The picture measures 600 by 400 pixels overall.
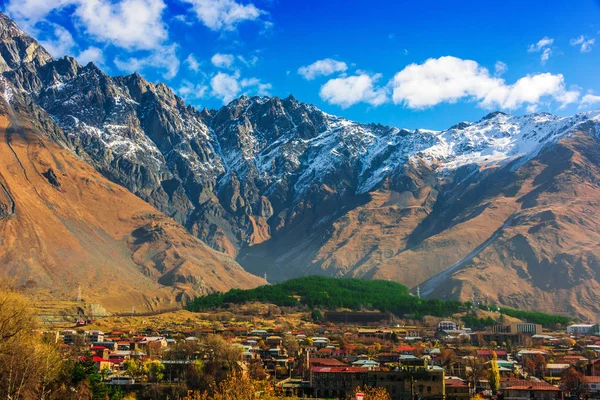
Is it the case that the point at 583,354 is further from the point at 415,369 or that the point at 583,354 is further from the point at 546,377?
the point at 415,369

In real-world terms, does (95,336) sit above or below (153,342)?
above

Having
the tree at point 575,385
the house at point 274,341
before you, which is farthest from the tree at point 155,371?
the house at point 274,341

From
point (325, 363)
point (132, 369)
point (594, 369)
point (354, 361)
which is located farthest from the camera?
point (354, 361)

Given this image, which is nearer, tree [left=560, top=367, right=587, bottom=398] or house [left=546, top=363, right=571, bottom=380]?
tree [left=560, top=367, right=587, bottom=398]

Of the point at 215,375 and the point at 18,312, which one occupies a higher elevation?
the point at 18,312

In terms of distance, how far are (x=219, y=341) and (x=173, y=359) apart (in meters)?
6.71

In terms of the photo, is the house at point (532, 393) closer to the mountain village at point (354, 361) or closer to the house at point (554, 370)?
the mountain village at point (354, 361)

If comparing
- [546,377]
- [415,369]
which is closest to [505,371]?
[546,377]

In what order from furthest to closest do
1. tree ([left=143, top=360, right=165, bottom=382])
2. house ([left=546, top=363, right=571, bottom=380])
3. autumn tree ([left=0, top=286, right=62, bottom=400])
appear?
house ([left=546, top=363, right=571, bottom=380]) → tree ([left=143, top=360, right=165, bottom=382]) → autumn tree ([left=0, top=286, right=62, bottom=400])

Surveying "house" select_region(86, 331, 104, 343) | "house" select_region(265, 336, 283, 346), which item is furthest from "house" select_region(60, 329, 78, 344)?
"house" select_region(265, 336, 283, 346)

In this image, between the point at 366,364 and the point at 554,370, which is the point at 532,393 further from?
the point at 554,370

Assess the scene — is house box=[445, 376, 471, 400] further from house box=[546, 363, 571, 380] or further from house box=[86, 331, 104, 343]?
house box=[86, 331, 104, 343]

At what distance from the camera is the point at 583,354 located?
6058 inches

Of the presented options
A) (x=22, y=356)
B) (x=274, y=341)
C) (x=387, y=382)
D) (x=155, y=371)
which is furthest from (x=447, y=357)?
(x=22, y=356)
